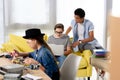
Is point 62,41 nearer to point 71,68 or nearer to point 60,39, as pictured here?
point 60,39

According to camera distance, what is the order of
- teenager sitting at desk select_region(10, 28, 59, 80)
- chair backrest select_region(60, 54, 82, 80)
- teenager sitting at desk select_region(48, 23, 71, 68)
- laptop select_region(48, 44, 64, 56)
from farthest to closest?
1. teenager sitting at desk select_region(48, 23, 71, 68)
2. laptop select_region(48, 44, 64, 56)
3. teenager sitting at desk select_region(10, 28, 59, 80)
4. chair backrest select_region(60, 54, 82, 80)

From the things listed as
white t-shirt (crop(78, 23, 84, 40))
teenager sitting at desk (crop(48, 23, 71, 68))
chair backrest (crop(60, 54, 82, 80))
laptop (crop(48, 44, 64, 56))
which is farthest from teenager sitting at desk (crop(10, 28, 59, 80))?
white t-shirt (crop(78, 23, 84, 40))

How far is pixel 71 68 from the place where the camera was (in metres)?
2.80

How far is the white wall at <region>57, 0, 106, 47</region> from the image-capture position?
574cm

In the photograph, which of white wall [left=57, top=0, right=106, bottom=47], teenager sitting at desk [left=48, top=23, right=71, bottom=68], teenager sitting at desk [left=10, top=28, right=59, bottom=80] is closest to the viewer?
teenager sitting at desk [left=10, top=28, right=59, bottom=80]

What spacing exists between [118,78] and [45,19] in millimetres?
5172

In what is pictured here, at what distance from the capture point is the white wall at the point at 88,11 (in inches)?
226

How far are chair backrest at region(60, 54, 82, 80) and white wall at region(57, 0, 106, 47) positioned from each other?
290 cm

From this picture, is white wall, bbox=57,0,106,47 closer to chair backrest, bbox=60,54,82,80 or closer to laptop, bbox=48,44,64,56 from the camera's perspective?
laptop, bbox=48,44,64,56

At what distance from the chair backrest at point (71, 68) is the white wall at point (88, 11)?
2.90m

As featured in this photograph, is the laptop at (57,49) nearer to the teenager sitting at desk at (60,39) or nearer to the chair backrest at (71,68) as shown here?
the teenager sitting at desk at (60,39)

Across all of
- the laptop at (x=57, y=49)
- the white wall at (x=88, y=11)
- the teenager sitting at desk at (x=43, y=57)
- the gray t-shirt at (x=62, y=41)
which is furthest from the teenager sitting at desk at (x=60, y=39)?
the teenager sitting at desk at (x=43, y=57)

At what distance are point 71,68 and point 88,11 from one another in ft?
10.7

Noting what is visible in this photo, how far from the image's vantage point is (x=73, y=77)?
274 centimetres
